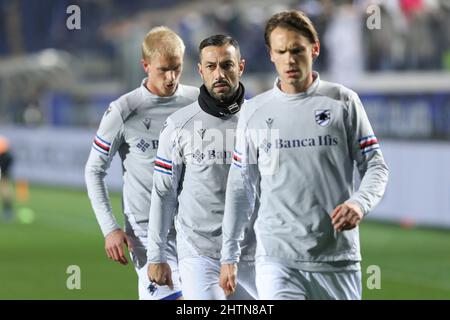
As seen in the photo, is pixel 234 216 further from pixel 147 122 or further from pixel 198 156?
pixel 147 122

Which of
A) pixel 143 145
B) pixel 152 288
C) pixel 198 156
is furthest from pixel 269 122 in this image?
pixel 152 288

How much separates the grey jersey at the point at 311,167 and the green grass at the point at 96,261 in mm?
6158

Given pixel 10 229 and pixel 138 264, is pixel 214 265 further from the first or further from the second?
pixel 10 229

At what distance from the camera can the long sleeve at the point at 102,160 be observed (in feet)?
25.6

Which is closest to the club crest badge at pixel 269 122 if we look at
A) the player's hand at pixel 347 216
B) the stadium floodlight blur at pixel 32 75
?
the player's hand at pixel 347 216

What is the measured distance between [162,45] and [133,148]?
741 millimetres

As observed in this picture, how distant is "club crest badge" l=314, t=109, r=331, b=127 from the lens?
20.4 ft

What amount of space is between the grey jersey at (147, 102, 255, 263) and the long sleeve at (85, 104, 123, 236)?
0.63 meters

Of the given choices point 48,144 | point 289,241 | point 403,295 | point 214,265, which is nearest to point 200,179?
point 214,265

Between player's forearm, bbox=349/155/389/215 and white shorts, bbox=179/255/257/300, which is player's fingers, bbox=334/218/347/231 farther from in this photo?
white shorts, bbox=179/255/257/300

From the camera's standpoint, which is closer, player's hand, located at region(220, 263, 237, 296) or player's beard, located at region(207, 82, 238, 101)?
player's hand, located at region(220, 263, 237, 296)

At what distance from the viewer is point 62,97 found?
28.6 m

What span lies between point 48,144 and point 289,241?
73.5 ft

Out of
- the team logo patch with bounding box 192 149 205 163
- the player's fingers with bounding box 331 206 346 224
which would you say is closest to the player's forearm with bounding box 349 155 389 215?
the player's fingers with bounding box 331 206 346 224
